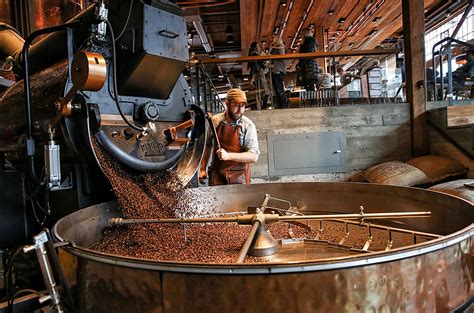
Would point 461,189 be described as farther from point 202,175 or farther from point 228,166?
point 202,175

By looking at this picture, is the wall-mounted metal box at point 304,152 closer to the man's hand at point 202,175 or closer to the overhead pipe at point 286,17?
the man's hand at point 202,175

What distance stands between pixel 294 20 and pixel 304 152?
3547 mm

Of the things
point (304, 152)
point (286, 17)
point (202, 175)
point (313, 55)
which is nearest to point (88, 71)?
point (202, 175)

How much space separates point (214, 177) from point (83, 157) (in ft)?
4.56

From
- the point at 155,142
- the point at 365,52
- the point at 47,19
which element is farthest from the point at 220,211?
the point at 365,52

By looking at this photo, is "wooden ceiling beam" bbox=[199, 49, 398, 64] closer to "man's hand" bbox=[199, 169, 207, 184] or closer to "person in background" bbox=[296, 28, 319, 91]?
"person in background" bbox=[296, 28, 319, 91]

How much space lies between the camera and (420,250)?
2.58ft

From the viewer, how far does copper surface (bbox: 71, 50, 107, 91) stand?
1.11 meters

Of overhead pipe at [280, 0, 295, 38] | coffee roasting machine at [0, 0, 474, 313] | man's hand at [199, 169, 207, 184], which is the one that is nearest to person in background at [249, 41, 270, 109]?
overhead pipe at [280, 0, 295, 38]

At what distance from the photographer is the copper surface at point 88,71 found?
1.11m

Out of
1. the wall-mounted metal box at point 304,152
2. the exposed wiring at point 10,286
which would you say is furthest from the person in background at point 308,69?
the exposed wiring at point 10,286

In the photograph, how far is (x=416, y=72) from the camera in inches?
173

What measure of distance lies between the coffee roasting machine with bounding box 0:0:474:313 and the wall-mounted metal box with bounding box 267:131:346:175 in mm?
2279

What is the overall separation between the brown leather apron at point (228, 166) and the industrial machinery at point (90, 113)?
3.14 feet
